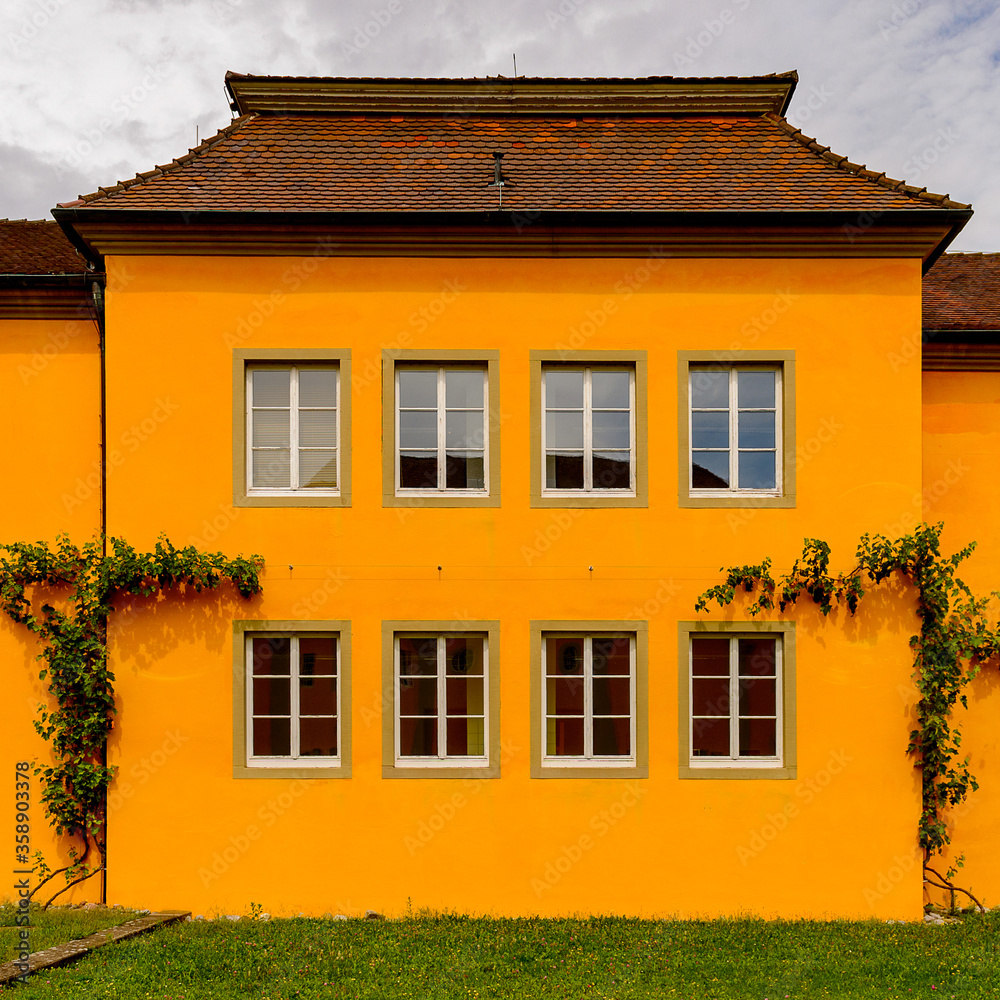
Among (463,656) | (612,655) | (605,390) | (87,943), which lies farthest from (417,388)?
(87,943)

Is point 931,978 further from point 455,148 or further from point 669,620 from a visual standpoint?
point 455,148

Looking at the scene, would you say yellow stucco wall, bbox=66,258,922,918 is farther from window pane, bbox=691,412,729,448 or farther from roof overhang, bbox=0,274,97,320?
roof overhang, bbox=0,274,97,320

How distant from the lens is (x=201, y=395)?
9242 mm

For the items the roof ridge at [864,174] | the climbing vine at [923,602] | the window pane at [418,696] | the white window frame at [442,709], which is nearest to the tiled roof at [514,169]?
the roof ridge at [864,174]

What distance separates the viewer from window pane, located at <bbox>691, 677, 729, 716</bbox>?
30.2ft

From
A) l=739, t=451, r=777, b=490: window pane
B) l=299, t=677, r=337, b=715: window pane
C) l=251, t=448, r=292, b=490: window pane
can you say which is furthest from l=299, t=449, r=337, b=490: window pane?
l=739, t=451, r=777, b=490: window pane

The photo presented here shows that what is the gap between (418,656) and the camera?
9.23 m

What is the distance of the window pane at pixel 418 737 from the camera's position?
360 inches

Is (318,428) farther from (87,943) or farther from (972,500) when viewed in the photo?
(972,500)

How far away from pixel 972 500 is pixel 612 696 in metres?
4.93

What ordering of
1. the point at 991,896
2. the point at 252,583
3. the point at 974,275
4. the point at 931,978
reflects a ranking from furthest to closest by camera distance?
the point at 974,275 < the point at 991,896 < the point at 252,583 < the point at 931,978

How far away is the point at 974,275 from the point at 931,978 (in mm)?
8907

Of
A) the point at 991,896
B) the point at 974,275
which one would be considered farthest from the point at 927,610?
the point at 974,275

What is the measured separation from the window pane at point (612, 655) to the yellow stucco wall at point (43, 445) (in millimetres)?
5841
